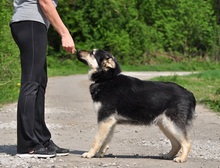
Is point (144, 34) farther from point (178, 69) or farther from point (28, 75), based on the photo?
point (28, 75)

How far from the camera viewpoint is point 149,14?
47469mm

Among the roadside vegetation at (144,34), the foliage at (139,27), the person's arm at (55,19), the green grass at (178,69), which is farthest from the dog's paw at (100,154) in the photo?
the foliage at (139,27)

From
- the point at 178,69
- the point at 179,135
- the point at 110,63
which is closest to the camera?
the point at 179,135

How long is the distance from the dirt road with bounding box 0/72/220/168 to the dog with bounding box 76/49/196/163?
0.91 ft

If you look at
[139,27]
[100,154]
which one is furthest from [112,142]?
[139,27]

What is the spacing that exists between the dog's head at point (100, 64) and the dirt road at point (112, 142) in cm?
99

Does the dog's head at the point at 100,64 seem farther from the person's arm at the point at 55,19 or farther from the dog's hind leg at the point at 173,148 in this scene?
the dog's hind leg at the point at 173,148

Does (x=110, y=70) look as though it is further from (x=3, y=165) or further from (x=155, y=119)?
(x=3, y=165)

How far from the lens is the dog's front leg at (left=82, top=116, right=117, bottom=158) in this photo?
7.22 m

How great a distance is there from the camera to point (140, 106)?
7.18 m

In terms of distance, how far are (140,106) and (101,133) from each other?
1.89 ft

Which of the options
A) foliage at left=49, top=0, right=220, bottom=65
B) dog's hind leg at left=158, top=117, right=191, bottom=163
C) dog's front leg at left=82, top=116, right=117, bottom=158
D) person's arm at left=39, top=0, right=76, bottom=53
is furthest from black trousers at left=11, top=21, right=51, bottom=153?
foliage at left=49, top=0, right=220, bottom=65

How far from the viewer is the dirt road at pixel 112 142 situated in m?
6.88

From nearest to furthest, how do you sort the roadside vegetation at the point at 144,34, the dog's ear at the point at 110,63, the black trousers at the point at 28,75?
the black trousers at the point at 28,75
the dog's ear at the point at 110,63
the roadside vegetation at the point at 144,34
